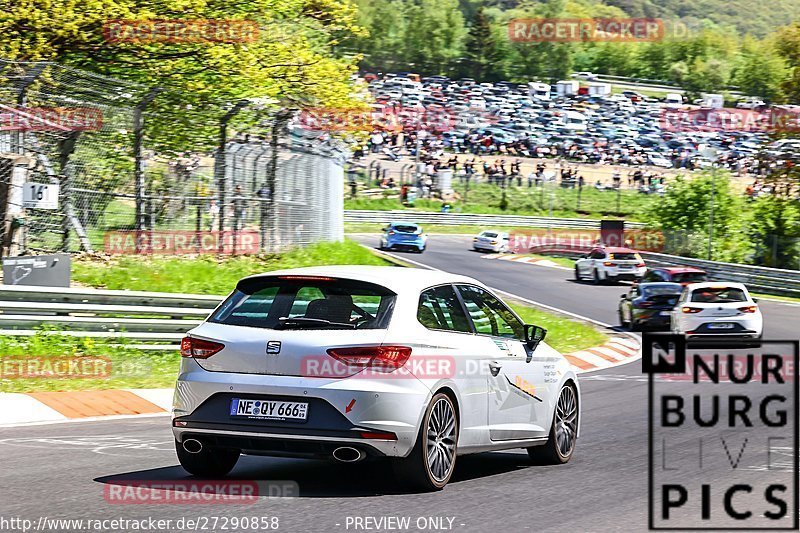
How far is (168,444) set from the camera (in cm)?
979

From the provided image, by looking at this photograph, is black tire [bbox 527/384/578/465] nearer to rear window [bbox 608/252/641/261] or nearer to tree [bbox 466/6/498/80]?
rear window [bbox 608/252/641/261]

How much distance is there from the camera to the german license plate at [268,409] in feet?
23.9

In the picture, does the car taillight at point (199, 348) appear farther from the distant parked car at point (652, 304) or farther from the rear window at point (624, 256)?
the rear window at point (624, 256)

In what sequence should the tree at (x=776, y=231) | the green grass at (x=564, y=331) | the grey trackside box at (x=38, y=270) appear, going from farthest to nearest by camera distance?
the tree at (x=776, y=231) → the green grass at (x=564, y=331) → the grey trackside box at (x=38, y=270)

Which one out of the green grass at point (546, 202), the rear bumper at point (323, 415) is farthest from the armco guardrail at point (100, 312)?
the green grass at point (546, 202)

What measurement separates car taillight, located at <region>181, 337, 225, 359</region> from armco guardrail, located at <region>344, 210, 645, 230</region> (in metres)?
66.8

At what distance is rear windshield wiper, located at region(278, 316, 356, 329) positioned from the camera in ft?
24.5

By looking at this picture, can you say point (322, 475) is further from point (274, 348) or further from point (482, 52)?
point (482, 52)

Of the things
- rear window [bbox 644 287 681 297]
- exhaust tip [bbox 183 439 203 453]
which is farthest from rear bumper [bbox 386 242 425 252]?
exhaust tip [bbox 183 439 203 453]

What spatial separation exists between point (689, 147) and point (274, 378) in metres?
101

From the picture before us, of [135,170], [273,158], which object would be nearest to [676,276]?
[273,158]

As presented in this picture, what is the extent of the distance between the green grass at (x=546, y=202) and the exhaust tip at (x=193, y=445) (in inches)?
2901

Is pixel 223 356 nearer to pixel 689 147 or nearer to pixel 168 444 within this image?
pixel 168 444

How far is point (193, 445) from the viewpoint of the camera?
7609 mm
